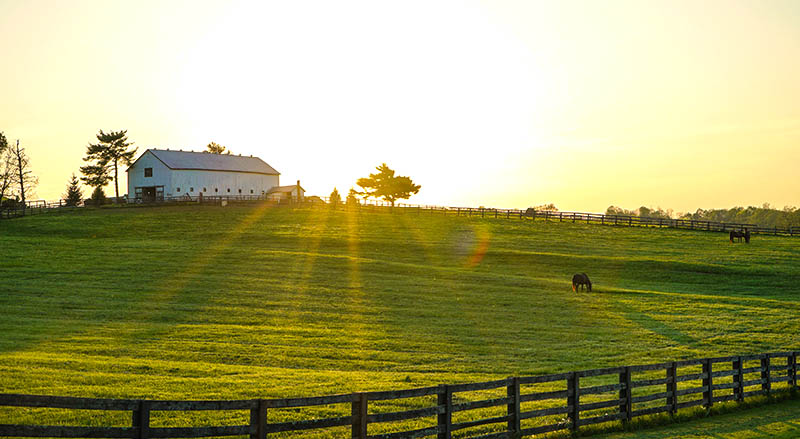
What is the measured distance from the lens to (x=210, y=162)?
107812mm

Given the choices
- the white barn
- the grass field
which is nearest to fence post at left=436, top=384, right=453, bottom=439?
the grass field

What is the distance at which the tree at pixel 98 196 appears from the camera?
324 ft

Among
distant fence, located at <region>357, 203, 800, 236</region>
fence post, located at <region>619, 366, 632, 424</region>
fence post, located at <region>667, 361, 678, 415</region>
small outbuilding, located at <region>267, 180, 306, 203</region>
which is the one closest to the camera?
fence post, located at <region>619, 366, 632, 424</region>

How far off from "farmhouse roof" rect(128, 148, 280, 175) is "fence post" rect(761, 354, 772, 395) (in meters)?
93.7

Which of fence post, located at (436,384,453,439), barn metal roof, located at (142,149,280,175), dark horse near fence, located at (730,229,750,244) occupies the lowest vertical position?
fence post, located at (436,384,453,439)

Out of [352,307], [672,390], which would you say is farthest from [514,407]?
[352,307]

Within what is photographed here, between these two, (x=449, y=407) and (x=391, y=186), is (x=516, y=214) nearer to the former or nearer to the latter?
(x=391, y=186)

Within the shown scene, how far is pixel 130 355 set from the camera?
22391 millimetres

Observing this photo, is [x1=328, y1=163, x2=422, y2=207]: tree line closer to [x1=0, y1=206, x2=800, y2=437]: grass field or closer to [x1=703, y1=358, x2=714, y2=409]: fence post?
[x1=0, y1=206, x2=800, y2=437]: grass field

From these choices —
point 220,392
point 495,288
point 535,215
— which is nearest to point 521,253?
point 495,288

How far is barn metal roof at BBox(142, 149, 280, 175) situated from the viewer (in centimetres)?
10312

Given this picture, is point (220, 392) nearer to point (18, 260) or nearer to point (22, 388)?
point (22, 388)

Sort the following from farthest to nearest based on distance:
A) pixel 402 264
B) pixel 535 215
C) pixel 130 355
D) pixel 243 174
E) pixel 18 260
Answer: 1. pixel 243 174
2. pixel 535 215
3. pixel 402 264
4. pixel 18 260
5. pixel 130 355

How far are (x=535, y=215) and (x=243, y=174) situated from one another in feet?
158
